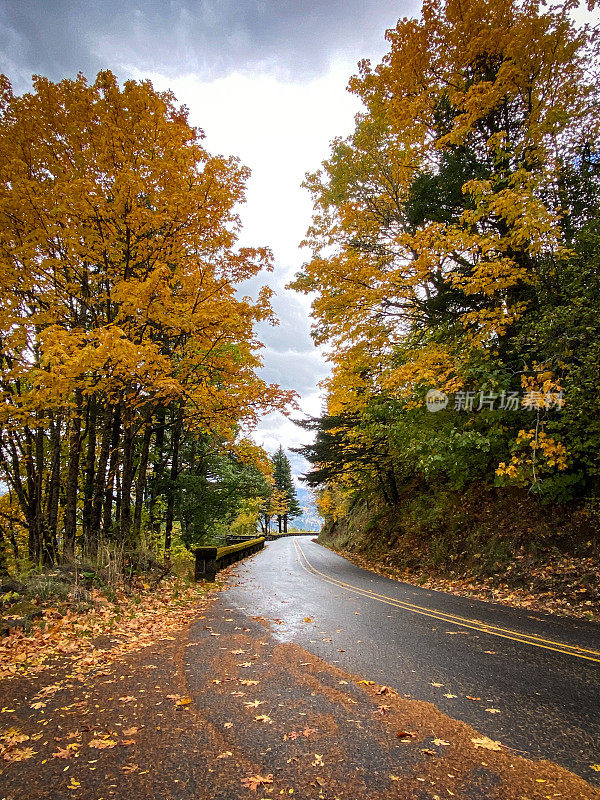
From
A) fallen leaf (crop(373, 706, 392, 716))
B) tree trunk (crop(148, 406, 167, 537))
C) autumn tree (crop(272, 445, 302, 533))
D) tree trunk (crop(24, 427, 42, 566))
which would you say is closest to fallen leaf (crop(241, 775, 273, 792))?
fallen leaf (crop(373, 706, 392, 716))

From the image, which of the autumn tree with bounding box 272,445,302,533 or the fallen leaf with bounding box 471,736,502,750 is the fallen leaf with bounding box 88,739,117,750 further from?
the autumn tree with bounding box 272,445,302,533

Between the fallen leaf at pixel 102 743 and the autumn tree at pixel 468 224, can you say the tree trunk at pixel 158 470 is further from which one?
the fallen leaf at pixel 102 743

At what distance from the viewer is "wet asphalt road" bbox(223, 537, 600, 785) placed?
299cm

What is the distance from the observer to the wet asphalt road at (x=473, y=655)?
2992 millimetres

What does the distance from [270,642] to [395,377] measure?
6.01m

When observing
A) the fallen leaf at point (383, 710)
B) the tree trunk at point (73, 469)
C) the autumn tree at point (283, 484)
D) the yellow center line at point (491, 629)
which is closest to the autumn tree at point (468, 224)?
the yellow center line at point (491, 629)

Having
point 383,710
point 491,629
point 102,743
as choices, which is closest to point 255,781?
point 102,743

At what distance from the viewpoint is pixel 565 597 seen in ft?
23.2

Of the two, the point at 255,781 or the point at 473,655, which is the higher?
the point at 255,781

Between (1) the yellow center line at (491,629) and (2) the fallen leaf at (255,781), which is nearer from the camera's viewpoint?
(2) the fallen leaf at (255,781)

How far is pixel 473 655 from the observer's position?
15.1ft

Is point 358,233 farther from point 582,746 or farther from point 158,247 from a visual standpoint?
point 582,746

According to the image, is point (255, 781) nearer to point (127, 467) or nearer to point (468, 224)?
point (127, 467)

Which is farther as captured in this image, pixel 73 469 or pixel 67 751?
pixel 73 469
